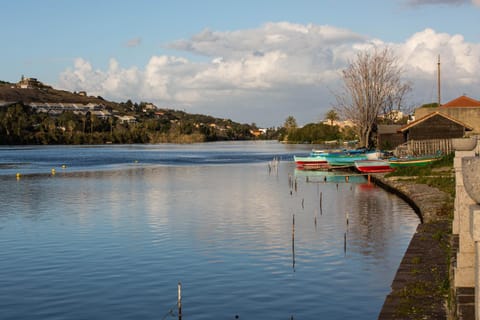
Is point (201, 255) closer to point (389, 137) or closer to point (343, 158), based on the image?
point (343, 158)

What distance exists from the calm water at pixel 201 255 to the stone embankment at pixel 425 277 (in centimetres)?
120

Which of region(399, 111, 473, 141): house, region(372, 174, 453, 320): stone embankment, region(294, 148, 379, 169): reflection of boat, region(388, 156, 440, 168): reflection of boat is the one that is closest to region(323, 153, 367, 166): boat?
region(294, 148, 379, 169): reflection of boat

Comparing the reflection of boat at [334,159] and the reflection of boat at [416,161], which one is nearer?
the reflection of boat at [416,161]

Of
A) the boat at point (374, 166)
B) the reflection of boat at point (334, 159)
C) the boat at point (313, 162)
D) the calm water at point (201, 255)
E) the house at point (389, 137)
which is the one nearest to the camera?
the calm water at point (201, 255)

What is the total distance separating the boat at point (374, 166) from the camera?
188ft

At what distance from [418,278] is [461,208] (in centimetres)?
391

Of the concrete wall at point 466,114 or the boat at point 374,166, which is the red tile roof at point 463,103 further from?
the boat at point 374,166

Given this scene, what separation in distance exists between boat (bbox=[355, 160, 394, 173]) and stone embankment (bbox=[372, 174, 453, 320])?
33493 millimetres

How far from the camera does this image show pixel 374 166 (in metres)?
57.7

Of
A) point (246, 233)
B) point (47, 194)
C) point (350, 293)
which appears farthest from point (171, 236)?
point (47, 194)

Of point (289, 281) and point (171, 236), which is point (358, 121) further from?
point (289, 281)

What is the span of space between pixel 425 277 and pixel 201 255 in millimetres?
9516

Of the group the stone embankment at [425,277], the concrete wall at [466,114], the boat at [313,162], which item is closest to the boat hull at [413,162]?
the boat at [313,162]

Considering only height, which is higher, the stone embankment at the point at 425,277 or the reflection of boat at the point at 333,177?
the stone embankment at the point at 425,277
